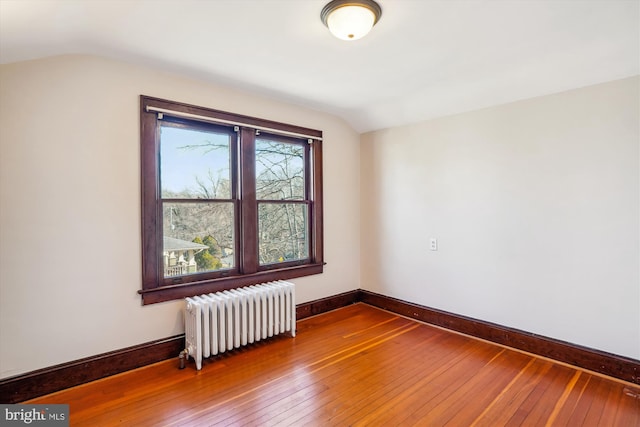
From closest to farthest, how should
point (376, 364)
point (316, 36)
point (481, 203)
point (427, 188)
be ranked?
1. point (316, 36)
2. point (376, 364)
3. point (481, 203)
4. point (427, 188)

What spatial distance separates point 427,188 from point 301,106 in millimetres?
1734

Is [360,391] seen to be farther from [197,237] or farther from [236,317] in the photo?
[197,237]

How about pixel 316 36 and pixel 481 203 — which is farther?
pixel 481 203

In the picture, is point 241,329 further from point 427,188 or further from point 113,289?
point 427,188

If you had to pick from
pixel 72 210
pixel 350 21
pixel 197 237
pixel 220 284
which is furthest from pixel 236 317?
pixel 350 21

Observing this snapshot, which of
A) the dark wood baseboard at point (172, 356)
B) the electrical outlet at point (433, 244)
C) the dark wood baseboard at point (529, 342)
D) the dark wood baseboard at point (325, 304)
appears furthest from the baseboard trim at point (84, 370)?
the electrical outlet at point (433, 244)

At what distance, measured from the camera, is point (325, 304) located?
13.1ft

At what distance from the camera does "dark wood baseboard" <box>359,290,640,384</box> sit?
2.43 metres

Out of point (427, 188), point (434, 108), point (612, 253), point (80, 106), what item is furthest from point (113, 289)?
point (612, 253)

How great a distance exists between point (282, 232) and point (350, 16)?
239cm

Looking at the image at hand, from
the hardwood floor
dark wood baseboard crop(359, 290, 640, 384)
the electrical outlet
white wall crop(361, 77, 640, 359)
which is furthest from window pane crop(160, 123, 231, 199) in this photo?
dark wood baseboard crop(359, 290, 640, 384)

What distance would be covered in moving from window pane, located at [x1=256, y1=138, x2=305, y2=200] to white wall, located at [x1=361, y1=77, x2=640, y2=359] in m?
1.15

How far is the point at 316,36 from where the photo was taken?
7.15 feet

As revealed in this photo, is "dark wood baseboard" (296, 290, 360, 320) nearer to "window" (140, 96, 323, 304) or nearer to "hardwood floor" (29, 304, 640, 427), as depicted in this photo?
"window" (140, 96, 323, 304)
